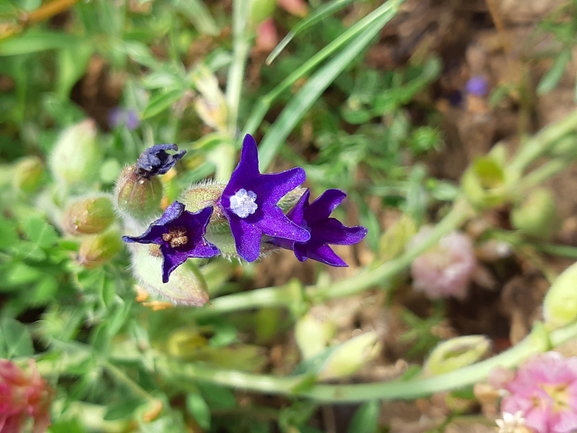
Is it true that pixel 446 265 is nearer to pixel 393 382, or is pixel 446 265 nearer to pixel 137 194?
pixel 393 382

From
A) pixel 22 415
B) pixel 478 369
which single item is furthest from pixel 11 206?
pixel 478 369

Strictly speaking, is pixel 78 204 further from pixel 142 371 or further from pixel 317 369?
pixel 317 369

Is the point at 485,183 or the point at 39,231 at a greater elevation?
the point at 39,231

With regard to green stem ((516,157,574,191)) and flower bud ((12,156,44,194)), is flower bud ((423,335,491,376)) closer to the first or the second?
green stem ((516,157,574,191))

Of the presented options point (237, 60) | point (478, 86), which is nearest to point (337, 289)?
point (237, 60)

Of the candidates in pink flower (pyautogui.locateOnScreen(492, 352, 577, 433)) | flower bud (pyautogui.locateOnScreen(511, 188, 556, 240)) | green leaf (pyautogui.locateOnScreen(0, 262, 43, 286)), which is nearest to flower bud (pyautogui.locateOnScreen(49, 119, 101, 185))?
green leaf (pyautogui.locateOnScreen(0, 262, 43, 286))

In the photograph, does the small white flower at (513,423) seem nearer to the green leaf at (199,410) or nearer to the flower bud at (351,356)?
the flower bud at (351,356)
